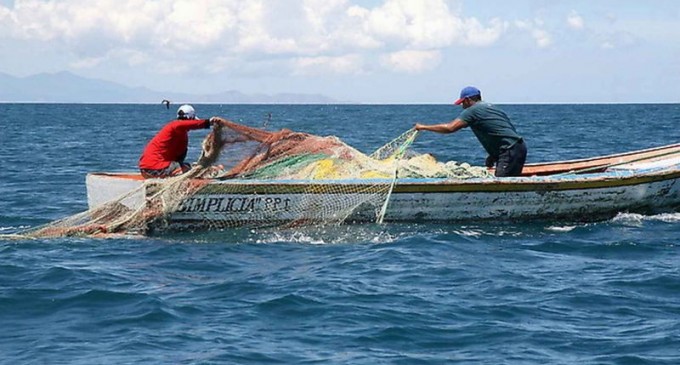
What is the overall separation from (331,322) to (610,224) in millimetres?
6138

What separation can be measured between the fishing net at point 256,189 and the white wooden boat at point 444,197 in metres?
0.01

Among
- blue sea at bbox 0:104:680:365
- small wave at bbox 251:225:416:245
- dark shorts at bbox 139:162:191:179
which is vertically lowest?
blue sea at bbox 0:104:680:365

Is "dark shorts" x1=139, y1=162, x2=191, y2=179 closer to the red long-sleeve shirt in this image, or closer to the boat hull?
the red long-sleeve shirt

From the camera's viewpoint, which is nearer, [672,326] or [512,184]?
[672,326]

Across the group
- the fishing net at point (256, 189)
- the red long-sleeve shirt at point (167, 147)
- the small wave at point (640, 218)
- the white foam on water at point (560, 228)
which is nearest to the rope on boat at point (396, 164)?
the fishing net at point (256, 189)

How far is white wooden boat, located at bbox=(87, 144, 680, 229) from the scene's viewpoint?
1260 cm

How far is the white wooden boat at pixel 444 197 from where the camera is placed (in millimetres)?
12602

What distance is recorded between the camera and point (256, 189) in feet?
41.2

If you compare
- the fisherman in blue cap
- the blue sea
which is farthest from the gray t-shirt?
the blue sea

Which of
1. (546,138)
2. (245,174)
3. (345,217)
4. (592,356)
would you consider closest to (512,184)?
(345,217)

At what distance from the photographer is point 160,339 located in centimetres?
796

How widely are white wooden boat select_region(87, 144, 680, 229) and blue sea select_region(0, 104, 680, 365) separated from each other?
0.57 ft

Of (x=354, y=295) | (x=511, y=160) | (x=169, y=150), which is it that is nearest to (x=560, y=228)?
(x=511, y=160)

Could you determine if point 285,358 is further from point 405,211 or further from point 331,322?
point 405,211
